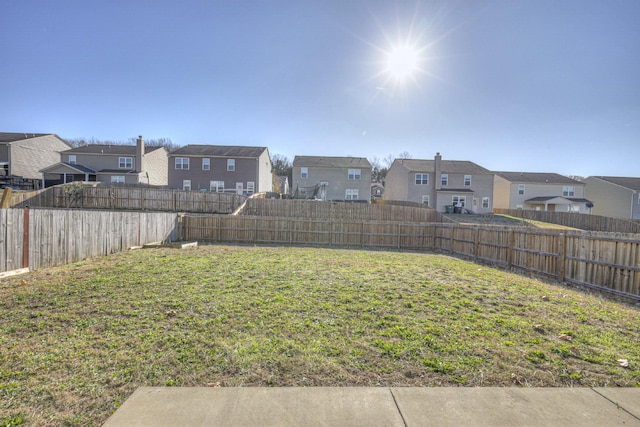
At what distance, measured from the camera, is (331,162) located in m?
34.5

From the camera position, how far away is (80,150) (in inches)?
1312

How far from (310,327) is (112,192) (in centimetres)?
2306

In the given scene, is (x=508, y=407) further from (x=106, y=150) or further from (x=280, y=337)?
(x=106, y=150)

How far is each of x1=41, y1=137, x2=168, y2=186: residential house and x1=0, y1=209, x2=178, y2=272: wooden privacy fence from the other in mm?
21511

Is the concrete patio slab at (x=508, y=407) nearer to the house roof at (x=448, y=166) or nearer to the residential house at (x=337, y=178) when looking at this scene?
the residential house at (x=337, y=178)

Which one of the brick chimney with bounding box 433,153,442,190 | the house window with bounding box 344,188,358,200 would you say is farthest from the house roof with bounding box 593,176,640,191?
the house window with bounding box 344,188,358,200

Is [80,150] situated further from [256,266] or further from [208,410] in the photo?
[208,410]

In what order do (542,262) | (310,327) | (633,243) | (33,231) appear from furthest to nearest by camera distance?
(542,262) → (33,231) → (633,243) → (310,327)

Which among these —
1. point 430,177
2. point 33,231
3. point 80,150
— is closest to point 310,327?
point 33,231

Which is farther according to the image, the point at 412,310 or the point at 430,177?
the point at 430,177

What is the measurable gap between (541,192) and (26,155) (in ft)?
191

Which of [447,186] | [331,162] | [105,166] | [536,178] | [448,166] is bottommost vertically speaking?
[447,186]

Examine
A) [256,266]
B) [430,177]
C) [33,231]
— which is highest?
[430,177]

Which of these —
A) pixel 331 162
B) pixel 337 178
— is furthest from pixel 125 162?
pixel 337 178
